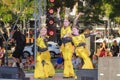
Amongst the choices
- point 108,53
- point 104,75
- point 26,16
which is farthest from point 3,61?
point 26,16

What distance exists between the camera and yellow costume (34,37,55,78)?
17547mm

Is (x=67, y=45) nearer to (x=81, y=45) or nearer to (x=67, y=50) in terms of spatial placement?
(x=67, y=50)

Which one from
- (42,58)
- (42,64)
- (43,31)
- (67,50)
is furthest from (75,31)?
(42,64)

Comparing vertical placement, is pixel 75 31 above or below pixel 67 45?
above

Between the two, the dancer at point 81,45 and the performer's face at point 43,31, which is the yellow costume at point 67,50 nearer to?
the dancer at point 81,45

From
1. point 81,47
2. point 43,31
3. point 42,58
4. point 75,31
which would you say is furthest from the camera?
point 42,58

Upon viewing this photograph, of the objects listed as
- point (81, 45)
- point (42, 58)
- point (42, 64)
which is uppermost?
point (81, 45)

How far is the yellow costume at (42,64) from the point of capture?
17.5 meters

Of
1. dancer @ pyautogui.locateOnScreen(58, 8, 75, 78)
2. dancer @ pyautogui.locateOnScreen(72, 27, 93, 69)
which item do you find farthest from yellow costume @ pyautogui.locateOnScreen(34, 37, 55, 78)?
dancer @ pyautogui.locateOnScreen(72, 27, 93, 69)

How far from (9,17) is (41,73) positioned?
73.0ft

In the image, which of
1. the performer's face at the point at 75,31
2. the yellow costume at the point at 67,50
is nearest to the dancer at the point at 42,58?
the yellow costume at the point at 67,50

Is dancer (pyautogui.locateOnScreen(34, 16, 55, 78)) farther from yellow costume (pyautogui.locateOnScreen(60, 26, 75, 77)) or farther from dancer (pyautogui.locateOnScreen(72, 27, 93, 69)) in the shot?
dancer (pyautogui.locateOnScreen(72, 27, 93, 69))

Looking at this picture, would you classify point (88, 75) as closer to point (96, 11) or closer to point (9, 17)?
point (96, 11)

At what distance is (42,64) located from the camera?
58.1ft
